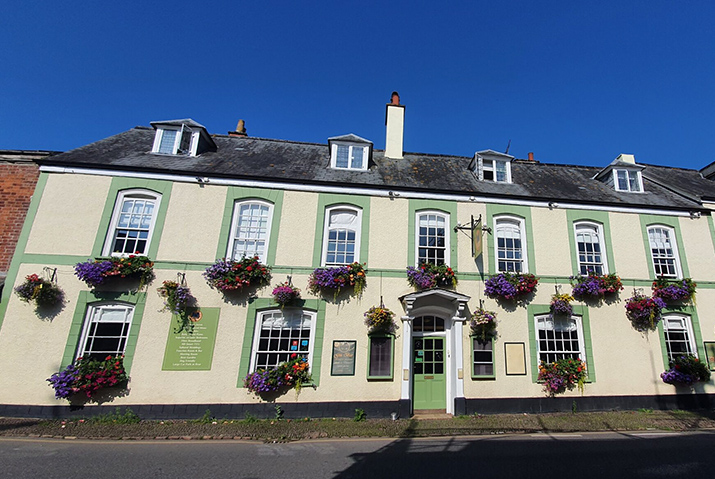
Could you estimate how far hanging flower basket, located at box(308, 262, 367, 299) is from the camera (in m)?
9.84

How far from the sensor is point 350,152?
12992 mm

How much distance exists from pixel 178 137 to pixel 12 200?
571 cm

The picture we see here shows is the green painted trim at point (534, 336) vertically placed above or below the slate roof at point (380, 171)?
below

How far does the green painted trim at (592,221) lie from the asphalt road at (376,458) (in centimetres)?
521

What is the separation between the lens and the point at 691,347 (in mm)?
11078

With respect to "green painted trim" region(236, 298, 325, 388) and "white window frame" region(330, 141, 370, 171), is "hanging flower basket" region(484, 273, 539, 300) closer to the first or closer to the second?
"green painted trim" region(236, 298, 325, 388)

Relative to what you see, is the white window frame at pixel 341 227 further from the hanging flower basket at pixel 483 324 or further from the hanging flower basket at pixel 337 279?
the hanging flower basket at pixel 483 324

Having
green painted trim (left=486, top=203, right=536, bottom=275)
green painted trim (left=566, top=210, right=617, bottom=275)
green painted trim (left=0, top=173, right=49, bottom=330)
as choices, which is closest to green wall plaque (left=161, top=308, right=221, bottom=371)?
green painted trim (left=0, top=173, right=49, bottom=330)

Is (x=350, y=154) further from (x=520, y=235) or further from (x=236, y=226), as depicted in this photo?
(x=520, y=235)

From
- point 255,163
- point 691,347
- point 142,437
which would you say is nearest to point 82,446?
point 142,437

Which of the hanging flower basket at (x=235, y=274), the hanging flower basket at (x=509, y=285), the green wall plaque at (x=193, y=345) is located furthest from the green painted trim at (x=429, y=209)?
the green wall plaque at (x=193, y=345)

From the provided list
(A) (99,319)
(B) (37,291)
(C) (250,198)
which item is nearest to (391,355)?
(C) (250,198)

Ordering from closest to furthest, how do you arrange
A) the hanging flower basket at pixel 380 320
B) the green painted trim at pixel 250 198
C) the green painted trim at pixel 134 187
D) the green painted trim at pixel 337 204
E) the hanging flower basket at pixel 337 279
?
the hanging flower basket at pixel 380 320
the hanging flower basket at pixel 337 279
the green painted trim at pixel 134 187
the green painted trim at pixel 250 198
the green painted trim at pixel 337 204

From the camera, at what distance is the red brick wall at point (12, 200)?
1086 cm
